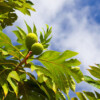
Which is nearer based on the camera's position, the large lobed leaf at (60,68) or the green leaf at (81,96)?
the green leaf at (81,96)

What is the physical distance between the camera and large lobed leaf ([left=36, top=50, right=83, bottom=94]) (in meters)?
2.87

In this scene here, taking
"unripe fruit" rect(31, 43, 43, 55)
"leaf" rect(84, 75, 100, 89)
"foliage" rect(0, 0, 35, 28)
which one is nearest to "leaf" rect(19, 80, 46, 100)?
"unripe fruit" rect(31, 43, 43, 55)

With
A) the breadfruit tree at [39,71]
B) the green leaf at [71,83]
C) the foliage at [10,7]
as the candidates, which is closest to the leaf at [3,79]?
the breadfruit tree at [39,71]

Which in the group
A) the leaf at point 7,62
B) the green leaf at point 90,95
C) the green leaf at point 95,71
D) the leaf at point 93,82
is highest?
the green leaf at point 95,71

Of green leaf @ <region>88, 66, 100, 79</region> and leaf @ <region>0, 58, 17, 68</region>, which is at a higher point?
green leaf @ <region>88, 66, 100, 79</region>

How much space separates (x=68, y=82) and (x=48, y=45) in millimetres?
876

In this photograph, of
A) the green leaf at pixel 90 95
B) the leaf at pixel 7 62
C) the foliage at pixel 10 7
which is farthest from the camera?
the foliage at pixel 10 7

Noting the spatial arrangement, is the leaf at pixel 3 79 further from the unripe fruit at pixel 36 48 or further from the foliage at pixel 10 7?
the foliage at pixel 10 7

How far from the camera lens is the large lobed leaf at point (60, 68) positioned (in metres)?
2.87

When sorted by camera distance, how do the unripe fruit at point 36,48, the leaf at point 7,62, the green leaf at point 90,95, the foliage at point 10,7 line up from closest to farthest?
the green leaf at point 90,95, the unripe fruit at point 36,48, the leaf at point 7,62, the foliage at point 10,7

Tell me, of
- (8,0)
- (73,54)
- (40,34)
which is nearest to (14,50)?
(40,34)

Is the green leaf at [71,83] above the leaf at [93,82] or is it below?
below

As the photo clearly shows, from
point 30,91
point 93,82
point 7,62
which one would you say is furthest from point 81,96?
point 7,62

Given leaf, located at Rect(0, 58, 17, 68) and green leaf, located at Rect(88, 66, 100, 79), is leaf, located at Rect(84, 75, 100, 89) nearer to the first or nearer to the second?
green leaf, located at Rect(88, 66, 100, 79)
